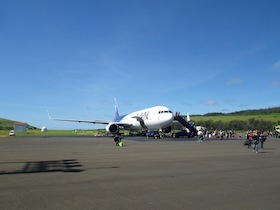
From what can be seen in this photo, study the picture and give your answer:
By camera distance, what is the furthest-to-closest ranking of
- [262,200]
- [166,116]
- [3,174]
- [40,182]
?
[166,116], [3,174], [40,182], [262,200]

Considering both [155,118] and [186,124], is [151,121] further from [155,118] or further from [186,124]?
[186,124]

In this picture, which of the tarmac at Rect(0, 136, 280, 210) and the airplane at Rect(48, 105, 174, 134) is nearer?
the tarmac at Rect(0, 136, 280, 210)

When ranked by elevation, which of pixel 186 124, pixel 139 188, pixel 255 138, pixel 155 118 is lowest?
pixel 139 188

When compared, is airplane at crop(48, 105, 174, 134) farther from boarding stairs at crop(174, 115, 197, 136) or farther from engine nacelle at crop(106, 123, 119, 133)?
boarding stairs at crop(174, 115, 197, 136)

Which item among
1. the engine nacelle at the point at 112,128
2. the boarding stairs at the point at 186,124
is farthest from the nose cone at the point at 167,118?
the engine nacelle at the point at 112,128

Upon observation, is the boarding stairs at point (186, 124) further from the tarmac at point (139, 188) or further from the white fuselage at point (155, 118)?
the tarmac at point (139, 188)

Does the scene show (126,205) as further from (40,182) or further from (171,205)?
(40,182)

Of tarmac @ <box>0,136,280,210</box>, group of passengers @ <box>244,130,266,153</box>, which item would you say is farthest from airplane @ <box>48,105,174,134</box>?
tarmac @ <box>0,136,280,210</box>

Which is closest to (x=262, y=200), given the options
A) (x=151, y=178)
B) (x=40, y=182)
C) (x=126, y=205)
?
(x=126, y=205)

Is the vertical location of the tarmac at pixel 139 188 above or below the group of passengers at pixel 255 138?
below

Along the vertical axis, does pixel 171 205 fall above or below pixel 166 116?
below

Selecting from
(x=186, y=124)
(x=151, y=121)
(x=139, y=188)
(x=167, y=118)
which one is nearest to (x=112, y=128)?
(x=151, y=121)

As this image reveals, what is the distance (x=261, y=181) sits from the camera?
25.8 feet

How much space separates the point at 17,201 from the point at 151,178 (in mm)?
3980
